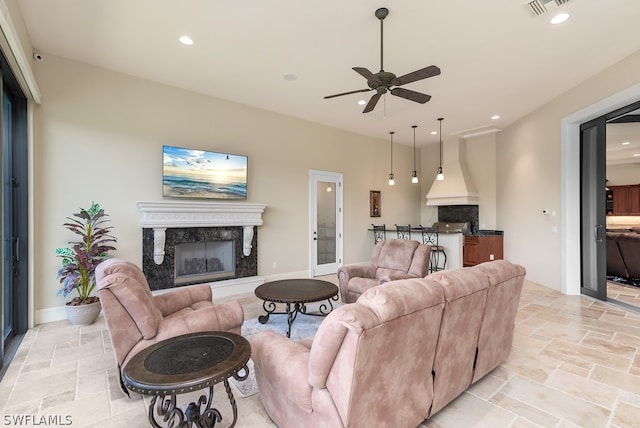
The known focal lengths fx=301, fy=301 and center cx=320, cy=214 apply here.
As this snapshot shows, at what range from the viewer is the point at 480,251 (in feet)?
23.0

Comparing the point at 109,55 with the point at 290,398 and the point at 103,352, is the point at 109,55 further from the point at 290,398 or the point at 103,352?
the point at 290,398

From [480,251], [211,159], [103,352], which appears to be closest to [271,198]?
[211,159]

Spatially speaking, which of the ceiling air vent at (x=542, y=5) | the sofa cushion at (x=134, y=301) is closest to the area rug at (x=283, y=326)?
the sofa cushion at (x=134, y=301)

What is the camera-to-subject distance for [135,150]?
4.42 meters

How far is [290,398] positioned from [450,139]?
780cm

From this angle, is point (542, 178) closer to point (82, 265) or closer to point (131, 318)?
point (131, 318)

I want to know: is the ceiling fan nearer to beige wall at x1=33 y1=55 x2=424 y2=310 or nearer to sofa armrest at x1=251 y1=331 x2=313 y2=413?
sofa armrest at x1=251 y1=331 x2=313 y2=413

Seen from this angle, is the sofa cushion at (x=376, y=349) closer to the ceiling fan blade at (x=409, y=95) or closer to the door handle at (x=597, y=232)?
the ceiling fan blade at (x=409, y=95)

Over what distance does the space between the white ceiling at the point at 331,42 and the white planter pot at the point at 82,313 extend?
3167 mm

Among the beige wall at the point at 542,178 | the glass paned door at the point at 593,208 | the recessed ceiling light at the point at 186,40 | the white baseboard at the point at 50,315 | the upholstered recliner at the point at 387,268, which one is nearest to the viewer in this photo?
the recessed ceiling light at the point at 186,40

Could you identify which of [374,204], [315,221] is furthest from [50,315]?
[374,204]

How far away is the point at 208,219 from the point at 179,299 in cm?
204

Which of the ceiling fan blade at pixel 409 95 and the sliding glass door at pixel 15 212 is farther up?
the ceiling fan blade at pixel 409 95

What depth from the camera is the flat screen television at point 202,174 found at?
4602 mm
